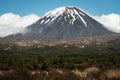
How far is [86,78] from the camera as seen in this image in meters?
19.0

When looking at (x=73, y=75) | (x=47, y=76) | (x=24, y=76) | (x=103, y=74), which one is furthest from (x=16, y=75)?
(x=103, y=74)

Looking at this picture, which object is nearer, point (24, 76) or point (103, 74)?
point (24, 76)

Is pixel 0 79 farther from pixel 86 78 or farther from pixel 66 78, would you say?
pixel 86 78

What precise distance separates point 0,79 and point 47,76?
9.43 feet

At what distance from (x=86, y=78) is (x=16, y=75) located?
424cm

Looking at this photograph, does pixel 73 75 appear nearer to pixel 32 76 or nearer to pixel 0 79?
pixel 32 76

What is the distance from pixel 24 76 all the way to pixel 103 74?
505cm

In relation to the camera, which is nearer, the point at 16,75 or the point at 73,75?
the point at 16,75

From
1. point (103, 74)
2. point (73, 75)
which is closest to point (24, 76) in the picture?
point (73, 75)

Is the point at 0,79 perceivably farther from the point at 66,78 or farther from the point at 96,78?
the point at 96,78

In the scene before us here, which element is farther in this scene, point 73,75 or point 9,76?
point 73,75

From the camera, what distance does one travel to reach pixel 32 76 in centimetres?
1911

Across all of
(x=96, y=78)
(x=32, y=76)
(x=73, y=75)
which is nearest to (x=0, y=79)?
(x=32, y=76)

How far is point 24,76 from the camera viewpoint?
18438 millimetres
